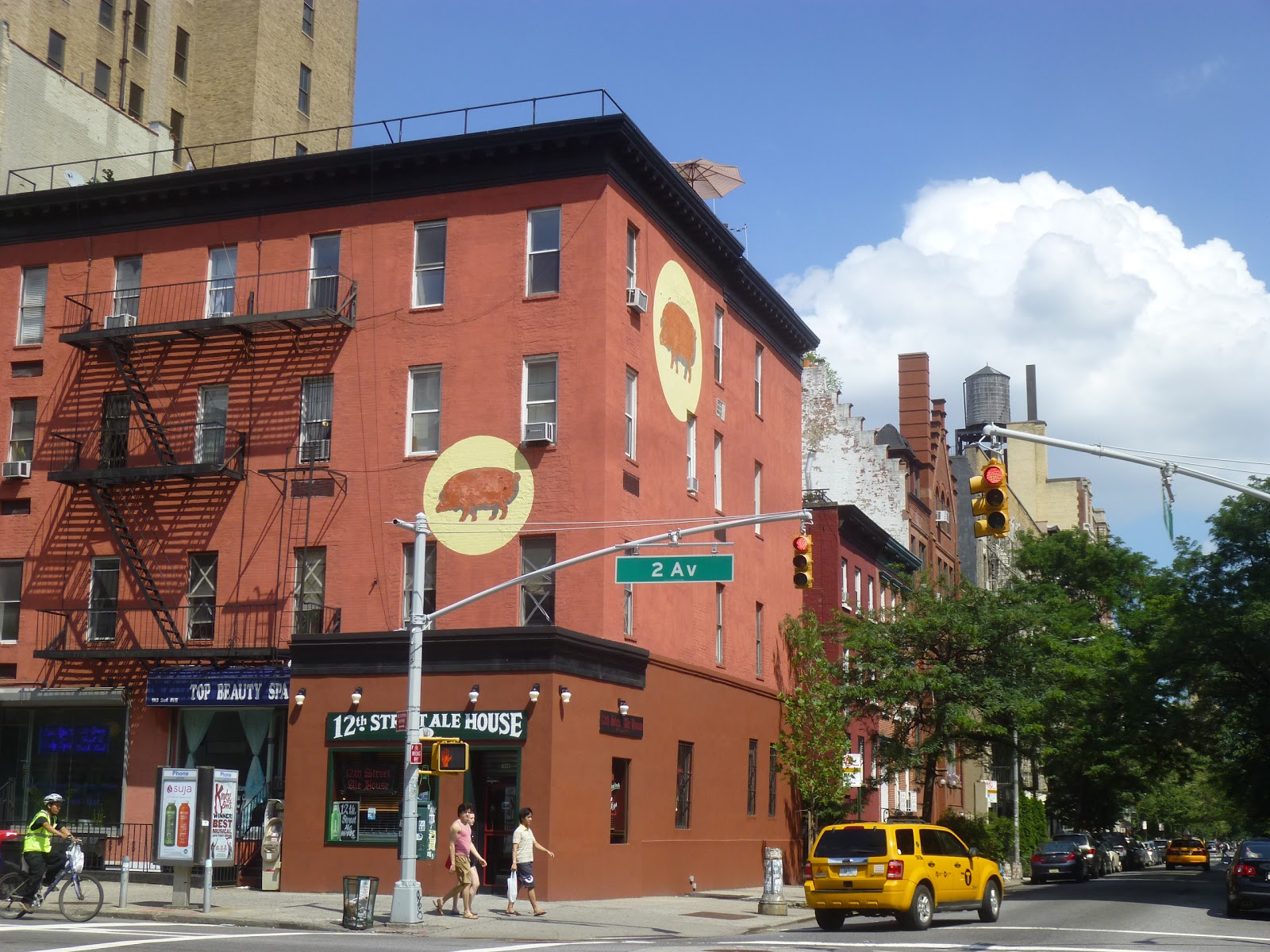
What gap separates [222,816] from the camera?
84.9 feet

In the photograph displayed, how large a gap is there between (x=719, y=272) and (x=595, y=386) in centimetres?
953

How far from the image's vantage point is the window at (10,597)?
115 feet

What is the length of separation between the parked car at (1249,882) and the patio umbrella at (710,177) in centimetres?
2125

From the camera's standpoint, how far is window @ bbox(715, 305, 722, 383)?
128 feet

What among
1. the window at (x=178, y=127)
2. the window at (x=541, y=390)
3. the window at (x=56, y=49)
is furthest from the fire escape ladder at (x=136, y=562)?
the window at (x=178, y=127)

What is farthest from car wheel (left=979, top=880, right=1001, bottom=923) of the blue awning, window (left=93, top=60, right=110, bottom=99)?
window (left=93, top=60, right=110, bottom=99)

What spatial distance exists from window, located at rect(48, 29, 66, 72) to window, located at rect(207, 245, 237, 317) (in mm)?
21955

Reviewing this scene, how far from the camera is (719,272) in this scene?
129 feet

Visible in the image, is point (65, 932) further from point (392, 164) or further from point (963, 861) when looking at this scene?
point (392, 164)

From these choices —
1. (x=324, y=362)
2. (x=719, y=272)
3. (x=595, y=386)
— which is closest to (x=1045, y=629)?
(x=719, y=272)

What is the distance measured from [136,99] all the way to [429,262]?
2862cm

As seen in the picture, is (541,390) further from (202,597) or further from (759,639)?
(759,639)

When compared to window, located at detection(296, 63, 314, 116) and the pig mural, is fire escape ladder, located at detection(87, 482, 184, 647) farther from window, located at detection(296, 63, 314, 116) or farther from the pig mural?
window, located at detection(296, 63, 314, 116)

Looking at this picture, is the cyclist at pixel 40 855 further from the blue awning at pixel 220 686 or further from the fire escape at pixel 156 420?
the fire escape at pixel 156 420
